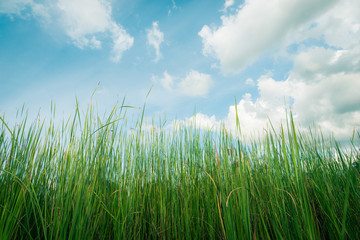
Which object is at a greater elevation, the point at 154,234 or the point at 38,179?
the point at 38,179

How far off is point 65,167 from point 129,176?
64 cm

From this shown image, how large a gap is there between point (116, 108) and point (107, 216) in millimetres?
1008

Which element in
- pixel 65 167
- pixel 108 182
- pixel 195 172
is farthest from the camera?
pixel 195 172

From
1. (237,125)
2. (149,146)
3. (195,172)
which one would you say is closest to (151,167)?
(149,146)

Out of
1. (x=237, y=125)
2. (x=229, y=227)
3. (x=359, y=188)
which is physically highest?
(x=237, y=125)

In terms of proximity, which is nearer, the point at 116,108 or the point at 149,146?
the point at 116,108

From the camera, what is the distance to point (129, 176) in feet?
6.84

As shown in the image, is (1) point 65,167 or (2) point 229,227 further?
(1) point 65,167

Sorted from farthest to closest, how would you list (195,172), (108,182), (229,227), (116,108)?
(195,172), (108,182), (116,108), (229,227)

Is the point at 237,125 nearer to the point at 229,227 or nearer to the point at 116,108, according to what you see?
the point at 229,227

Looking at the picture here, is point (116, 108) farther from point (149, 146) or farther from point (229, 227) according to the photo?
point (229, 227)

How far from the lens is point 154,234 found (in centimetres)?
200

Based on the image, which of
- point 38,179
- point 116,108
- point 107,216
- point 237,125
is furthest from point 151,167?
point 237,125

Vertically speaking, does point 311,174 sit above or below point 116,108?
below
